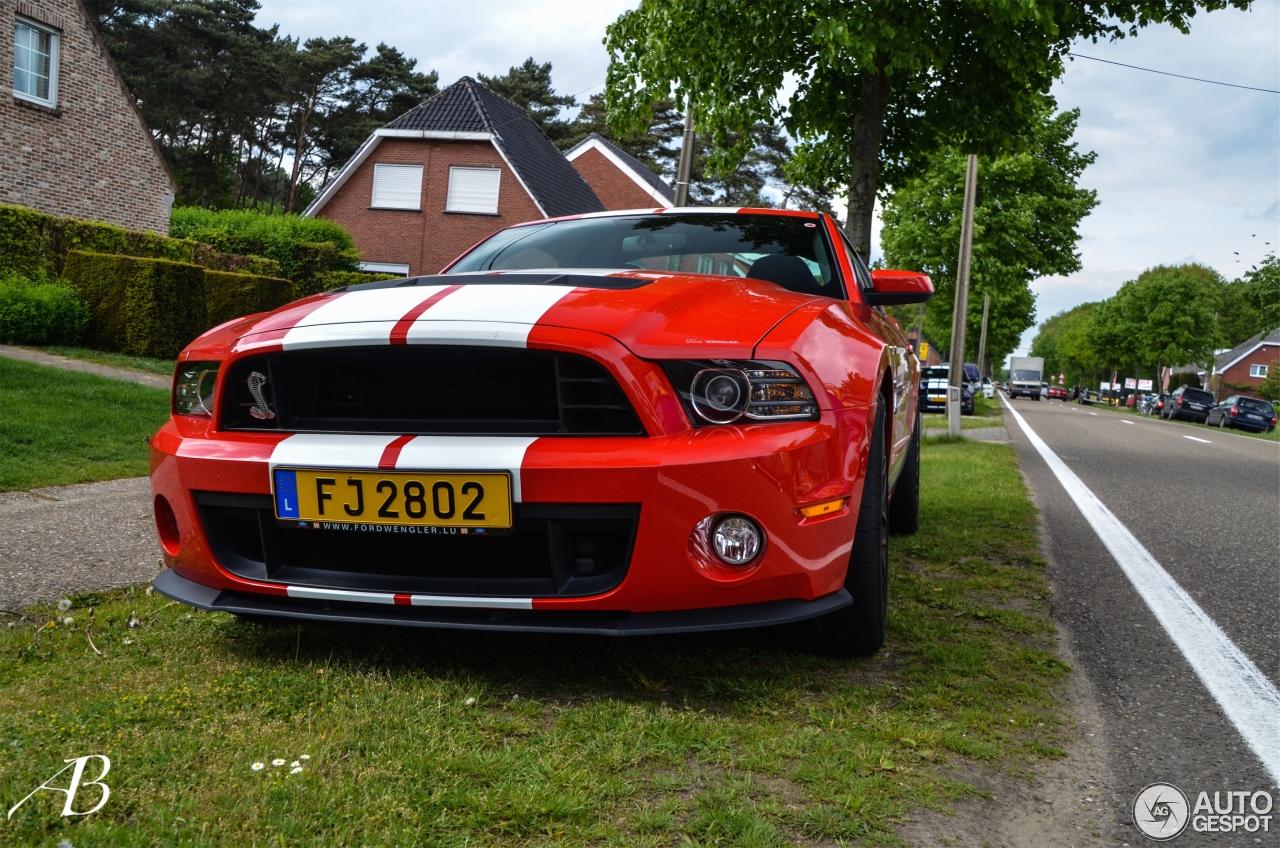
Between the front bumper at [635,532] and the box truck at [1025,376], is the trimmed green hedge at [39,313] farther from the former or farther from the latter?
the box truck at [1025,376]

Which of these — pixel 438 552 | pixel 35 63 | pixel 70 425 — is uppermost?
pixel 35 63

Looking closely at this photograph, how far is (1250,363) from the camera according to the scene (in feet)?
294

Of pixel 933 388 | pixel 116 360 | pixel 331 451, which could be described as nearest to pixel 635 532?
pixel 331 451

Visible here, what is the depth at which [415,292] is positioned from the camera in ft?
9.37

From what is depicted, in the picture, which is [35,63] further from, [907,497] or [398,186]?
[907,497]

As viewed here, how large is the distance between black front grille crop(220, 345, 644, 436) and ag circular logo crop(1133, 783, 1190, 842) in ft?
4.33

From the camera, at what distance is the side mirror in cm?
414

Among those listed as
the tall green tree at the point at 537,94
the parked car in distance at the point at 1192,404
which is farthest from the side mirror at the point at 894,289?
the tall green tree at the point at 537,94

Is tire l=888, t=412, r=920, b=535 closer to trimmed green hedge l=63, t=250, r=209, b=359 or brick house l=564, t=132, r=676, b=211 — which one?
trimmed green hedge l=63, t=250, r=209, b=359

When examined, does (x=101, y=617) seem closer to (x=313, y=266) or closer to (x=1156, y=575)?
(x=1156, y=575)

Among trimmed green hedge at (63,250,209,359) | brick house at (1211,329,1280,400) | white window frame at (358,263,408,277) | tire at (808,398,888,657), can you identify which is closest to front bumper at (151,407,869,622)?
tire at (808,398,888,657)

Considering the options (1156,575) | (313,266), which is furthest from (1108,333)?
(1156,575)

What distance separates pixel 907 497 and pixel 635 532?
3.16m

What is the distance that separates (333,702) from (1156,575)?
3.80 m
